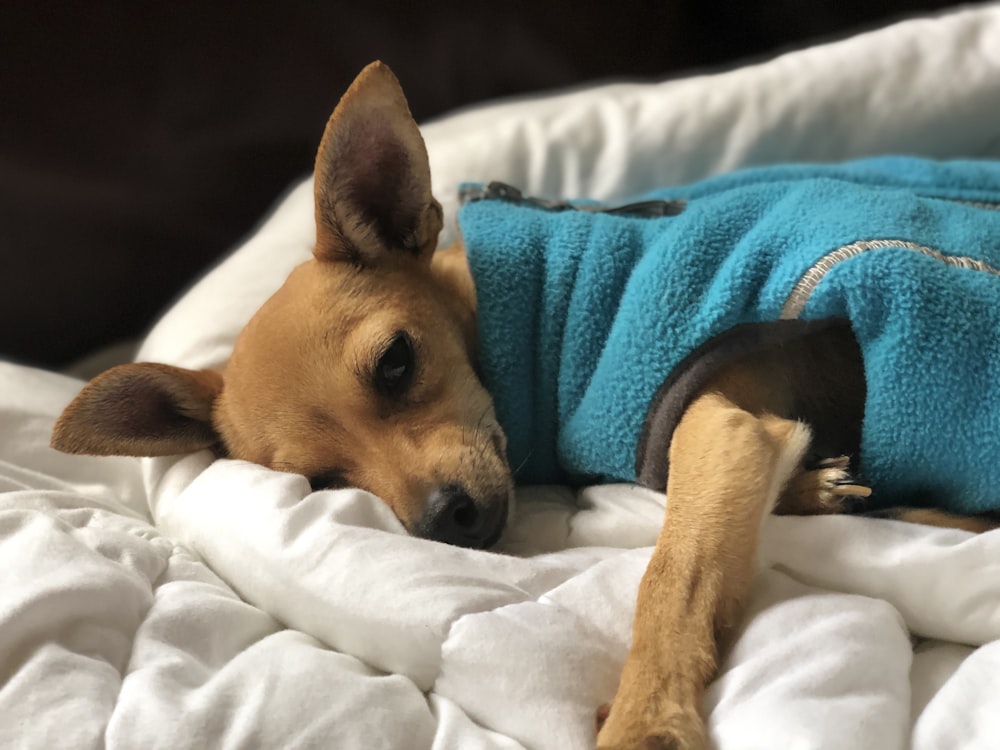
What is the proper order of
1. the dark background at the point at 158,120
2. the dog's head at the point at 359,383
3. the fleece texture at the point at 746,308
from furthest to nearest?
the dark background at the point at 158,120, the dog's head at the point at 359,383, the fleece texture at the point at 746,308

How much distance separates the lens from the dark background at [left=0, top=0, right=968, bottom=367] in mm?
1633

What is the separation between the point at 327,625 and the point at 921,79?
5.57ft

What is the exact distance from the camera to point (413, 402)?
4.23 feet

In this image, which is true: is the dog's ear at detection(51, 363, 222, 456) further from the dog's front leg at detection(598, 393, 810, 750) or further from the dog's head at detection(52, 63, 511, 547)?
the dog's front leg at detection(598, 393, 810, 750)

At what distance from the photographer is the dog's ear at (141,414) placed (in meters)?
1.30

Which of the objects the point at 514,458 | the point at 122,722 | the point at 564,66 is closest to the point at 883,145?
the point at 564,66

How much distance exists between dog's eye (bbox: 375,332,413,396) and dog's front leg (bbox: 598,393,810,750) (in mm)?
396

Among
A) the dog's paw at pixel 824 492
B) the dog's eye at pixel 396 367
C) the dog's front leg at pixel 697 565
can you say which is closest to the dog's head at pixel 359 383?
the dog's eye at pixel 396 367

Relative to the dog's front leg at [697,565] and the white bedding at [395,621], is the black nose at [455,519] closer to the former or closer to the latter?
the white bedding at [395,621]

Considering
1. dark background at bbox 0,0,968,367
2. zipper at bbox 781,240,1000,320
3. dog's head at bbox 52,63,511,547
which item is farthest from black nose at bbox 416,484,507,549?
dark background at bbox 0,0,968,367

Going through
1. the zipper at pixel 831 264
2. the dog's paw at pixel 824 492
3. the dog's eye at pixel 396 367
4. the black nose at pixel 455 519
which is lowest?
the black nose at pixel 455 519

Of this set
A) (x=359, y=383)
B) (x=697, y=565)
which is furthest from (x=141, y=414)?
(x=697, y=565)

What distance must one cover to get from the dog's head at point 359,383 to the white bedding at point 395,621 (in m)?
0.07

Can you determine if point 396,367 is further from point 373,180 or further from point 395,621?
point 395,621
